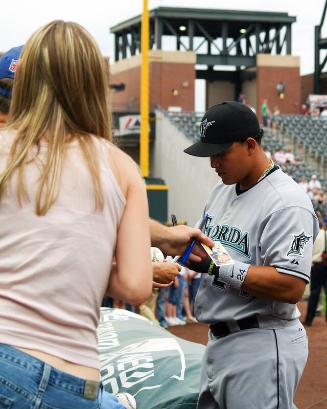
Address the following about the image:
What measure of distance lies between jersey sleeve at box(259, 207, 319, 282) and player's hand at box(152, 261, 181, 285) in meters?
0.40

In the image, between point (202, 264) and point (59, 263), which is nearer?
point (59, 263)

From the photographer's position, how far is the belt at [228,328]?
10.7 feet

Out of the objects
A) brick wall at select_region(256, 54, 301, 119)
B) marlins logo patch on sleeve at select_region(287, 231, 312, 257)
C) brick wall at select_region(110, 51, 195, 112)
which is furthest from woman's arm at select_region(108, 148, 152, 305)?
brick wall at select_region(256, 54, 301, 119)

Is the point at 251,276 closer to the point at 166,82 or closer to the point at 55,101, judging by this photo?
the point at 55,101

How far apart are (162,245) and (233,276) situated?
15.1 inches

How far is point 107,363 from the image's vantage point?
4.73 metres

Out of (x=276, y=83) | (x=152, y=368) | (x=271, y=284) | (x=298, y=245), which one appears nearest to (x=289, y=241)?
(x=298, y=245)

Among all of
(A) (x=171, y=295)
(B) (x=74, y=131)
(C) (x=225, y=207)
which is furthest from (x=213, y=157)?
(A) (x=171, y=295)

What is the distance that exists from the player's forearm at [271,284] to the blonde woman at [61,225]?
3.61 ft

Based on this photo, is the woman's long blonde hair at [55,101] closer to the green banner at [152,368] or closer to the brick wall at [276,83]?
the green banner at [152,368]

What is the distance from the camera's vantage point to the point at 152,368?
463cm

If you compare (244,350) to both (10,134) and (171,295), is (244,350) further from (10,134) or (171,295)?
(171,295)

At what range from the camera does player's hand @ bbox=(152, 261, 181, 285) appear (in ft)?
9.91

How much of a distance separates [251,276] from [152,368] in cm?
170
